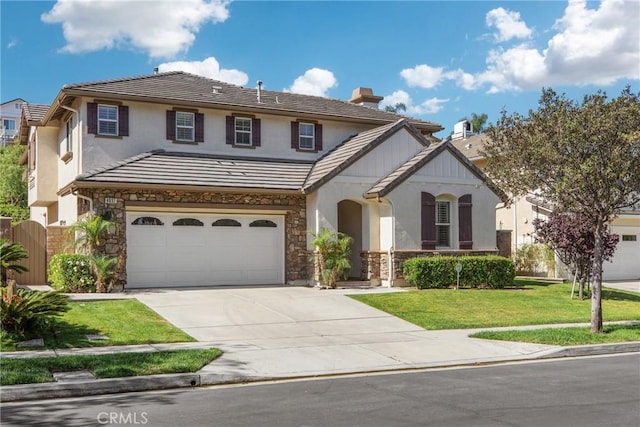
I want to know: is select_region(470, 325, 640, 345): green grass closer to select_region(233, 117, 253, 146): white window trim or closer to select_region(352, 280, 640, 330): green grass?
select_region(352, 280, 640, 330): green grass

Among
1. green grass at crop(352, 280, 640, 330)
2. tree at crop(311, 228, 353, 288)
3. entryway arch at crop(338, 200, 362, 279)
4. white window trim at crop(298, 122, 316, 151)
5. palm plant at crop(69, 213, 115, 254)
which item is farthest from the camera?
white window trim at crop(298, 122, 316, 151)

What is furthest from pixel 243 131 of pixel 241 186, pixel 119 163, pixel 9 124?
pixel 9 124

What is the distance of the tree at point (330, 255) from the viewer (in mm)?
20672

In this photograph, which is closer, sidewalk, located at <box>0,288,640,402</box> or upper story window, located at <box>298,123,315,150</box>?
sidewalk, located at <box>0,288,640,402</box>

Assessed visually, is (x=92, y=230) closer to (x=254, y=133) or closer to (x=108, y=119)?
(x=108, y=119)

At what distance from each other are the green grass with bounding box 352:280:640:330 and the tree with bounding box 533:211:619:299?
99 centimetres

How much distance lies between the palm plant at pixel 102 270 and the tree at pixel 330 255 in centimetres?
610

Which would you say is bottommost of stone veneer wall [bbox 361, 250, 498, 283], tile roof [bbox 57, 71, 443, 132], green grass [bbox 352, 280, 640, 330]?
green grass [bbox 352, 280, 640, 330]

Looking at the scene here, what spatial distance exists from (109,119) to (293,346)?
12243 millimetres

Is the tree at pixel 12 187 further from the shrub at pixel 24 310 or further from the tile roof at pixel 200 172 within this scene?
the shrub at pixel 24 310

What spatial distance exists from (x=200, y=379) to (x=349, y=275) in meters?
14.3

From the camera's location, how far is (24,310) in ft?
39.6

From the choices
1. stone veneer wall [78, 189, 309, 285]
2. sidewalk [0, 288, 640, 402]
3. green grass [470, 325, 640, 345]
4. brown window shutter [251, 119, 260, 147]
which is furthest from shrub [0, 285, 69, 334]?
brown window shutter [251, 119, 260, 147]

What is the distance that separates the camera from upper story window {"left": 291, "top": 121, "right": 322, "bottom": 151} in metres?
24.5
